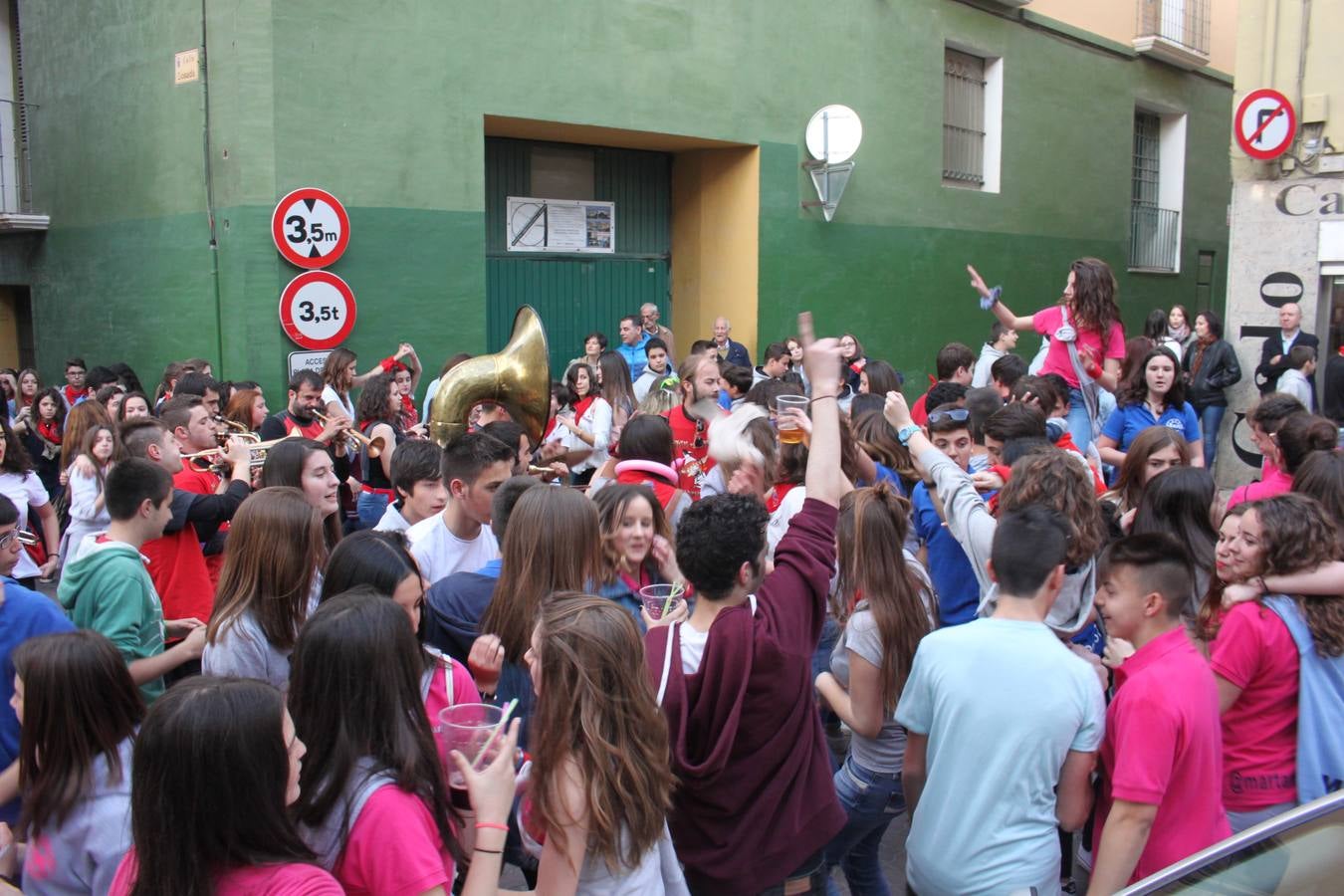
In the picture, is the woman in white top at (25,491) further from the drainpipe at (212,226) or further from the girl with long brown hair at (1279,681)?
the girl with long brown hair at (1279,681)

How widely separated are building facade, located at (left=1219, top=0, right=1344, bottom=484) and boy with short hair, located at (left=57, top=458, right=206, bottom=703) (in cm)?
1034

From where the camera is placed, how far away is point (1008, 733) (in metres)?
2.68

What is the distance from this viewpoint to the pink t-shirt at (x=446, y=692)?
2.91 meters

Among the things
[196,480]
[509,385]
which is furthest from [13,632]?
[509,385]

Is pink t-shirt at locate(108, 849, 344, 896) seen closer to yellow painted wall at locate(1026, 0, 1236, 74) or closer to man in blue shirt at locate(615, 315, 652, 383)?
man in blue shirt at locate(615, 315, 652, 383)

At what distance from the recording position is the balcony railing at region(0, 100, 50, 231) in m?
13.6

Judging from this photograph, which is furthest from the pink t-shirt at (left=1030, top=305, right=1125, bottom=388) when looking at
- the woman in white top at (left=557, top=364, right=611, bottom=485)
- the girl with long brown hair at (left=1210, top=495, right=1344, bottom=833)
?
the girl with long brown hair at (left=1210, top=495, right=1344, bottom=833)

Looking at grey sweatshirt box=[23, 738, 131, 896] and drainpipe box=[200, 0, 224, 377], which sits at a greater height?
drainpipe box=[200, 0, 224, 377]

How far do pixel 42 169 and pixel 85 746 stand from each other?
1274 cm

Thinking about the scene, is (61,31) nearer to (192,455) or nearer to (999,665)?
(192,455)

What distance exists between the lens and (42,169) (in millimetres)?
13188

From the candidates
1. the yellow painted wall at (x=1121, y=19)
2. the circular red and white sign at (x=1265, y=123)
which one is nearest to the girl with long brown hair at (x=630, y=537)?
the circular red and white sign at (x=1265, y=123)

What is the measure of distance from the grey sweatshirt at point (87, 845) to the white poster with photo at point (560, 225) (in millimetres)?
10012

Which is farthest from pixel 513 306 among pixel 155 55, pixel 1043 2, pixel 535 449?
pixel 1043 2
